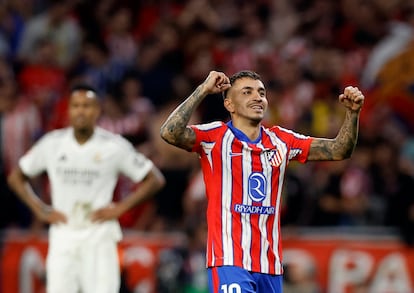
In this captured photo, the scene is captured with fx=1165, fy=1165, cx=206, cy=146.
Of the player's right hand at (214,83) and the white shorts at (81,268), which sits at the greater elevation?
the player's right hand at (214,83)

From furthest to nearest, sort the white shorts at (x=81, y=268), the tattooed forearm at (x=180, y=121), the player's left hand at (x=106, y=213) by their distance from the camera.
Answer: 1. the player's left hand at (x=106, y=213)
2. the white shorts at (x=81, y=268)
3. the tattooed forearm at (x=180, y=121)

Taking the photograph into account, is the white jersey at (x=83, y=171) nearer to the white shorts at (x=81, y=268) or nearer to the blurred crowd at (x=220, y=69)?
the white shorts at (x=81, y=268)

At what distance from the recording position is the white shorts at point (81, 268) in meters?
10.7

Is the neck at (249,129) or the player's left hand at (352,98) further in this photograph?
the neck at (249,129)

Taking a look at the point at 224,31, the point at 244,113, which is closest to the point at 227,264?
the point at 244,113

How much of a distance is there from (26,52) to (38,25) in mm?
481

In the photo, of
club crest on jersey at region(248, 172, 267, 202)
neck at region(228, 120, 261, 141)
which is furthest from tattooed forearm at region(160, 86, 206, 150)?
club crest on jersey at region(248, 172, 267, 202)

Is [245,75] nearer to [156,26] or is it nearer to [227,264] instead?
[227,264]

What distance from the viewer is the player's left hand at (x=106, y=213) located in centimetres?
1091

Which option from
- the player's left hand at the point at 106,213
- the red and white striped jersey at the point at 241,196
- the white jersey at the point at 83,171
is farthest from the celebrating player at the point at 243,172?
the white jersey at the point at 83,171

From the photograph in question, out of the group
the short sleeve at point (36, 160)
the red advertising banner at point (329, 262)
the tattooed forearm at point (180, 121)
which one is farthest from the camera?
the red advertising banner at point (329, 262)

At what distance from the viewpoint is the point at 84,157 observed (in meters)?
11.1

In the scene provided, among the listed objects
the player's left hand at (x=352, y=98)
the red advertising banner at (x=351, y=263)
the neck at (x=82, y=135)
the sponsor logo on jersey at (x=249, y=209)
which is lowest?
the red advertising banner at (x=351, y=263)

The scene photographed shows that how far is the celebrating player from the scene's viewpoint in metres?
8.47
